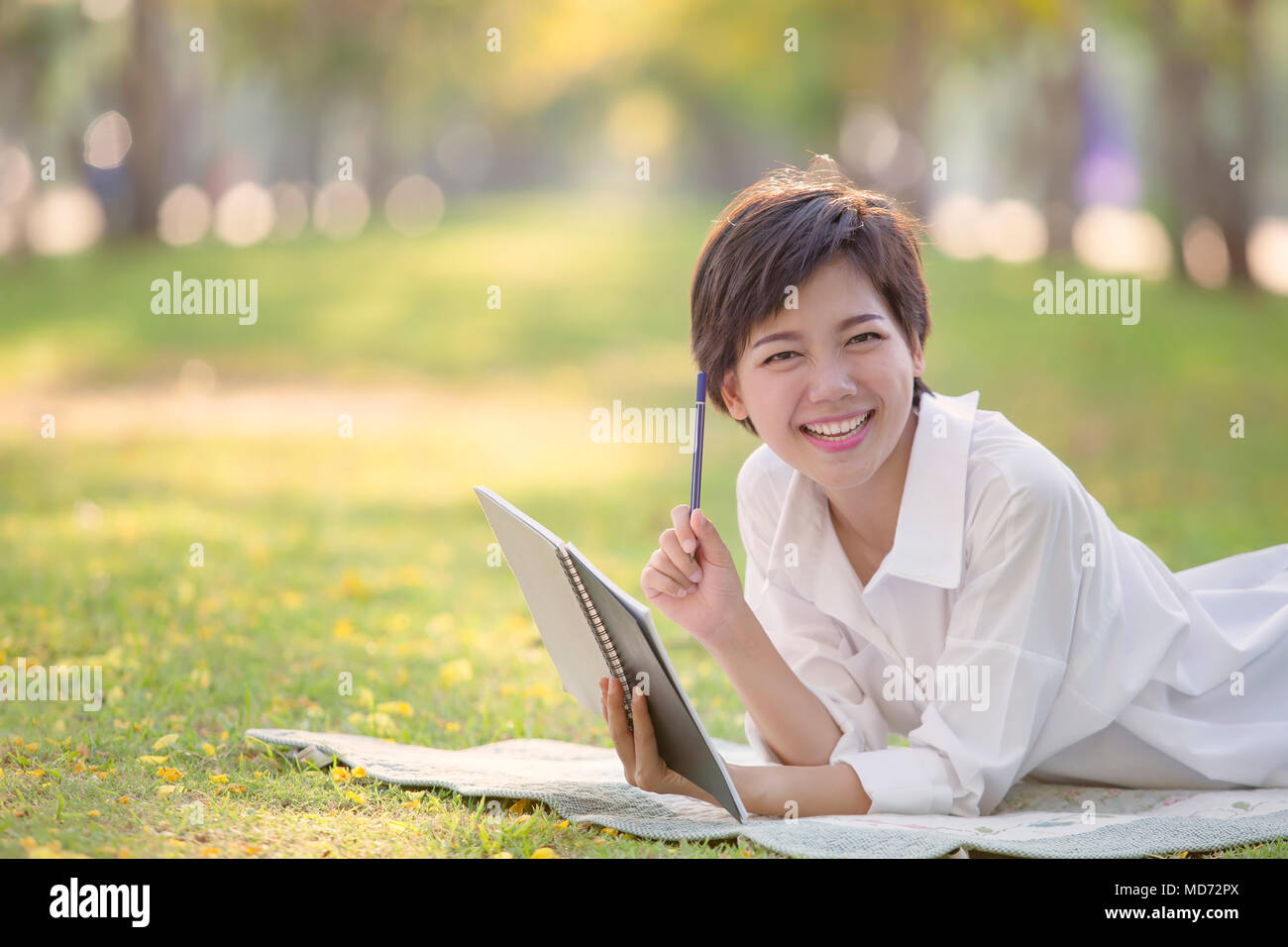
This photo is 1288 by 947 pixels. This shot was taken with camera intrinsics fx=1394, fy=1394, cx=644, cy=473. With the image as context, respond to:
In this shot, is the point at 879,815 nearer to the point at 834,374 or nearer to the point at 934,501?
the point at 934,501

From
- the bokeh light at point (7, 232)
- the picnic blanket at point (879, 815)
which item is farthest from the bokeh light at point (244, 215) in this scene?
the picnic blanket at point (879, 815)

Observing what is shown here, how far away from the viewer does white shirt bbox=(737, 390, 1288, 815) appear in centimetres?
302

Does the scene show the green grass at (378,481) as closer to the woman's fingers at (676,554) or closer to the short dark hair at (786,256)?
the woman's fingers at (676,554)

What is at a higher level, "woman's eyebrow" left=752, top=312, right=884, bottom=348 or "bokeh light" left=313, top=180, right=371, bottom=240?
"bokeh light" left=313, top=180, right=371, bottom=240

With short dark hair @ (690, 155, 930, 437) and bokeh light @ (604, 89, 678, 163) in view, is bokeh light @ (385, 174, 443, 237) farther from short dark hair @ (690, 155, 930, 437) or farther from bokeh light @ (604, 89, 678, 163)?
short dark hair @ (690, 155, 930, 437)

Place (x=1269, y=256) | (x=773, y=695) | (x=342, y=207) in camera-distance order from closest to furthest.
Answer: (x=773, y=695)
(x=1269, y=256)
(x=342, y=207)

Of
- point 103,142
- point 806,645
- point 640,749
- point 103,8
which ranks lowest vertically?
point 640,749

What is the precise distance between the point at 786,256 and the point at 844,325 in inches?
7.7

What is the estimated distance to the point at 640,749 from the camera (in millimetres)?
3111

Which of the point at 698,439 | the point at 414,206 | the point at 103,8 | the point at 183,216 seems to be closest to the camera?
the point at 698,439

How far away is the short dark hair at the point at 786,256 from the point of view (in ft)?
9.93

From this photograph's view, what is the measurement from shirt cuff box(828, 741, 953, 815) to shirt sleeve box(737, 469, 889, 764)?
163 mm

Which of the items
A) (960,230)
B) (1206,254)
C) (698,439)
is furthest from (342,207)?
(698,439)

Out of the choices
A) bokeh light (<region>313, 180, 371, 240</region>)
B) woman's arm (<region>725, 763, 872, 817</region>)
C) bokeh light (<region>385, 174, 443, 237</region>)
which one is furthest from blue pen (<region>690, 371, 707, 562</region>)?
bokeh light (<region>313, 180, 371, 240</region>)
